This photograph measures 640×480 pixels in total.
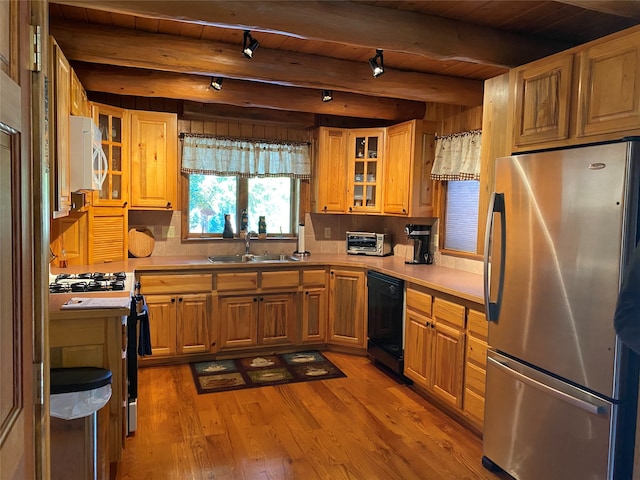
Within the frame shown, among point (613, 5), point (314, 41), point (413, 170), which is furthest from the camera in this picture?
point (413, 170)

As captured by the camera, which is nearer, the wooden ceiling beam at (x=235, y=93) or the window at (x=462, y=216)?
the wooden ceiling beam at (x=235, y=93)

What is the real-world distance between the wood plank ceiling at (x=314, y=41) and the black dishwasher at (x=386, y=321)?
A: 5.04 feet

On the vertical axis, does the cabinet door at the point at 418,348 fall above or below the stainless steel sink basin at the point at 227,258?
below

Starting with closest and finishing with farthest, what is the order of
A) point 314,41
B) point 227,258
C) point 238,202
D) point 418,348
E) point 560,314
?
point 560,314, point 314,41, point 418,348, point 227,258, point 238,202

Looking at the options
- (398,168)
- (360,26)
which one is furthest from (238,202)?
(360,26)

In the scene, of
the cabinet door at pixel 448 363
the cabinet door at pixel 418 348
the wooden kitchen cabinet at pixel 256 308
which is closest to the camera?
the cabinet door at pixel 448 363

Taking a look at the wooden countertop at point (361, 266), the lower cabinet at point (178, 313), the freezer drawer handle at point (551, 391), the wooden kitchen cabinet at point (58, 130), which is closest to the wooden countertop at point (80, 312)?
the wooden kitchen cabinet at point (58, 130)

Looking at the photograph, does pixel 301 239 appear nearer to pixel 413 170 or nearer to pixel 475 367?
pixel 413 170

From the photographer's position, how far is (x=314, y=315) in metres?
4.49

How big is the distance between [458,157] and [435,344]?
1.61m

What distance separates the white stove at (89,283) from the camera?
2.72 meters

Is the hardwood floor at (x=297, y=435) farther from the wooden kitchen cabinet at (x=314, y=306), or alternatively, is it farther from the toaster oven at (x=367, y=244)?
the toaster oven at (x=367, y=244)

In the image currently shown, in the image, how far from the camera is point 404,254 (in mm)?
4828

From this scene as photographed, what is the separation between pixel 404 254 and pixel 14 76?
4.19m
